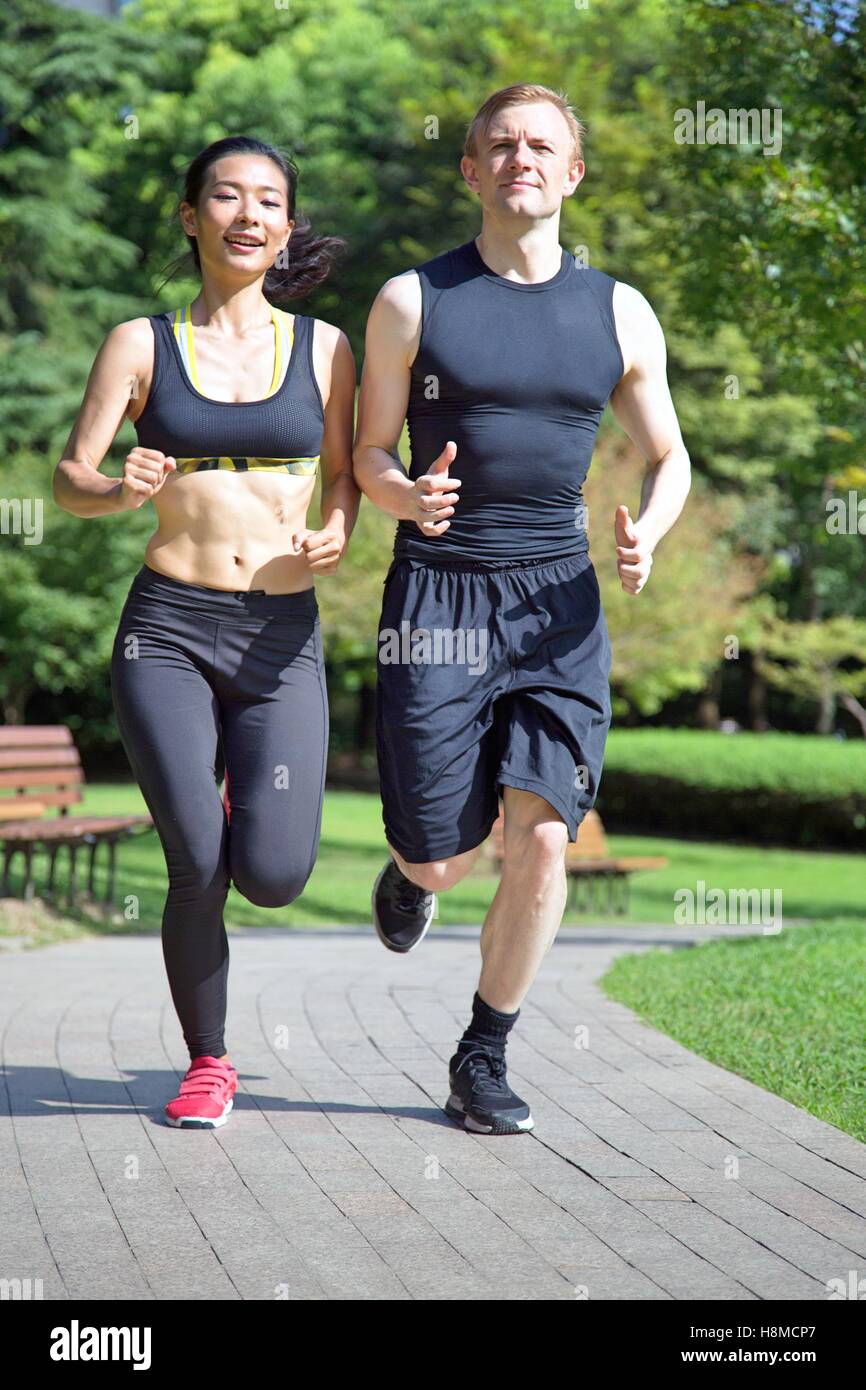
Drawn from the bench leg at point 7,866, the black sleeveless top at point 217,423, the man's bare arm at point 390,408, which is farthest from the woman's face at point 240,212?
the bench leg at point 7,866

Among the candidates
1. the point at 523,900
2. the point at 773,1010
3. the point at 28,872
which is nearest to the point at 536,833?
the point at 523,900

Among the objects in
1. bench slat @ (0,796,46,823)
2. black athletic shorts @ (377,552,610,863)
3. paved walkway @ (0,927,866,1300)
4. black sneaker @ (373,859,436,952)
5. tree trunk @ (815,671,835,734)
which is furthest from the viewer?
tree trunk @ (815,671,835,734)

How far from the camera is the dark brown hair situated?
434 cm

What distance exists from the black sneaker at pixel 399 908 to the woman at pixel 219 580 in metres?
0.35

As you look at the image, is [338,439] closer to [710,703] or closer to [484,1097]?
[484,1097]

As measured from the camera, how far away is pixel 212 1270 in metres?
3.07

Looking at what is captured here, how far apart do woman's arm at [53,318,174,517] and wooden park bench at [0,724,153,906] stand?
19.5 feet

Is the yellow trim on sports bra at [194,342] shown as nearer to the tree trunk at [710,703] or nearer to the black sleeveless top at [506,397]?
the black sleeveless top at [506,397]

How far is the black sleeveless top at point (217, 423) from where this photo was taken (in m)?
4.23

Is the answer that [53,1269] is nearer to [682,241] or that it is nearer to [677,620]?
[682,241]

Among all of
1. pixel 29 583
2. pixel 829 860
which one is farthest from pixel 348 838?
pixel 29 583

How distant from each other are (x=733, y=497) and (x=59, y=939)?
25.1 m

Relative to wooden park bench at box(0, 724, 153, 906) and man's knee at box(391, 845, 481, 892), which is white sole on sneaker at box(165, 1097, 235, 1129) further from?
wooden park bench at box(0, 724, 153, 906)

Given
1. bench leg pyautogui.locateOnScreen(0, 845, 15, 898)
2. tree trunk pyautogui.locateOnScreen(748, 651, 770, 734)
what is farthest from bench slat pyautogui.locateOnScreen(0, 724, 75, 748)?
tree trunk pyautogui.locateOnScreen(748, 651, 770, 734)
